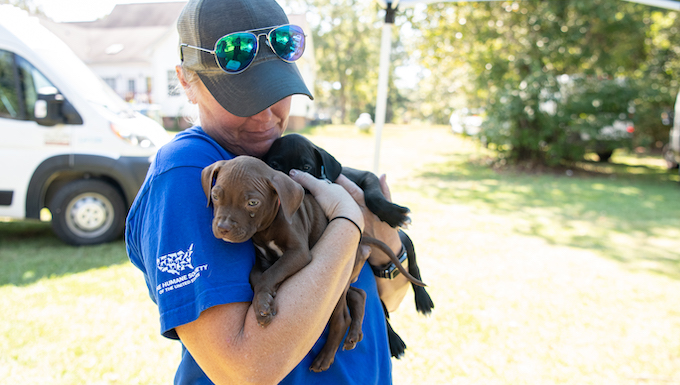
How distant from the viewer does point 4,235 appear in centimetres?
747

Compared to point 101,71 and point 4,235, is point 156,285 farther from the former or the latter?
point 101,71

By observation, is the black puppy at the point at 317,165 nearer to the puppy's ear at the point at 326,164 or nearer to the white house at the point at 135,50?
the puppy's ear at the point at 326,164

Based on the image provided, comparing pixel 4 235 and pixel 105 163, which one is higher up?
pixel 105 163

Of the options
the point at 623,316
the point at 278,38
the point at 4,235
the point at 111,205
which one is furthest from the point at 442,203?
the point at 278,38

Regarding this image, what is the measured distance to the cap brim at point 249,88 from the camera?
1.62 m

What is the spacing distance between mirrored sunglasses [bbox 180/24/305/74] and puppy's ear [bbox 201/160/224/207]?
0.36m

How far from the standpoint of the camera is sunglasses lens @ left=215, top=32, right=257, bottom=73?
1.59 m

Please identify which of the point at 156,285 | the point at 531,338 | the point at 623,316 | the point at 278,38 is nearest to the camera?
the point at 156,285

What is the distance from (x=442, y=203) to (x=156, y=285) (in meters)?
10.3

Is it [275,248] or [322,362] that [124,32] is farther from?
[322,362]

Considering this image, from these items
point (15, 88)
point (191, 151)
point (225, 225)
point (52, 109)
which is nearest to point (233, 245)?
point (225, 225)

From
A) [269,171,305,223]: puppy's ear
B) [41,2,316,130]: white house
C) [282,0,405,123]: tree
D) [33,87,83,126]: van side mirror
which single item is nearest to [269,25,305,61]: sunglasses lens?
[269,171,305,223]: puppy's ear

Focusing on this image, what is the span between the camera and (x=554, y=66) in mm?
15609

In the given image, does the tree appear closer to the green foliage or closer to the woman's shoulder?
the green foliage
